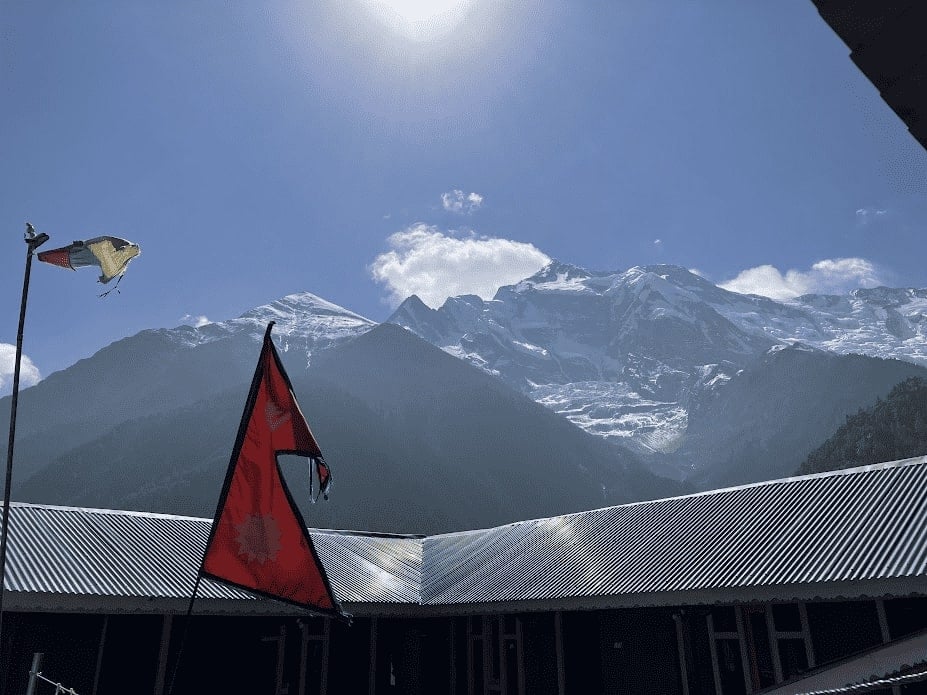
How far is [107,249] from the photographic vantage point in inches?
370

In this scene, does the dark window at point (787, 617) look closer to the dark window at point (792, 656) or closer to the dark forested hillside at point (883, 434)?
the dark window at point (792, 656)

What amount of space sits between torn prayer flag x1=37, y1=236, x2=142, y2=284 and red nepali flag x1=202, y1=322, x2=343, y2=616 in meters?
2.55

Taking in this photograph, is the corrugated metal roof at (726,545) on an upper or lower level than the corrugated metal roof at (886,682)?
upper

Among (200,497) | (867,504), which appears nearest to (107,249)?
(867,504)

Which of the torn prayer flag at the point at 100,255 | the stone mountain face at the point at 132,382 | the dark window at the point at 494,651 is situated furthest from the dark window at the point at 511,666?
the stone mountain face at the point at 132,382

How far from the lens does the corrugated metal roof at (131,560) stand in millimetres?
15461

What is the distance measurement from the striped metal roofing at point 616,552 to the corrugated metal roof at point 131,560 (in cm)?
4

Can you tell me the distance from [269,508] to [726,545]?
11513 mm

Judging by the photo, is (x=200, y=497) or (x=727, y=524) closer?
(x=727, y=524)

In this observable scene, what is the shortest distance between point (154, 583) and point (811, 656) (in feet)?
44.4

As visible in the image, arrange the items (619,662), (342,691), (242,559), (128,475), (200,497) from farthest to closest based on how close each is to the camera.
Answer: (128,475), (200,497), (342,691), (619,662), (242,559)

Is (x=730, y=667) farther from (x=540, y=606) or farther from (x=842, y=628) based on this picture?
(x=540, y=606)

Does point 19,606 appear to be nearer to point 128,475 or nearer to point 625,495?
point 128,475

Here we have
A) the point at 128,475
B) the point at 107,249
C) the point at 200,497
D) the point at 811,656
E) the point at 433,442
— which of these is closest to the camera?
the point at 107,249
